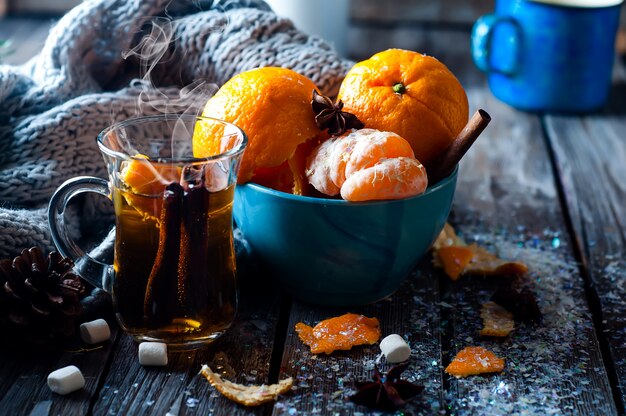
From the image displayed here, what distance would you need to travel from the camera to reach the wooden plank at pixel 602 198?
945mm

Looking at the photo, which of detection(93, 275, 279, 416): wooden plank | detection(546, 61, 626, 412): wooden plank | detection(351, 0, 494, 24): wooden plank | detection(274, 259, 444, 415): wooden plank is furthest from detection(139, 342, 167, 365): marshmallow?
detection(351, 0, 494, 24): wooden plank

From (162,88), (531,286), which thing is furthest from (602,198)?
(162,88)

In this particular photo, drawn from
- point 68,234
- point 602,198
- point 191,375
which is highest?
point 68,234

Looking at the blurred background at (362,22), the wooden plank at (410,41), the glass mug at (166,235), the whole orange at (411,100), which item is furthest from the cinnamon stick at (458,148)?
the wooden plank at (410,41)

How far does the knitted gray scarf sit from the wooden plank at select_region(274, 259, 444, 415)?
1.07 ft

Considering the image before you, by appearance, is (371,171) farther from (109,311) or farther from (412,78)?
(109,311)

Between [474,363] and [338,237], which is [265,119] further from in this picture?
Answer: [474,363]

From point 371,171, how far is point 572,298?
344mm

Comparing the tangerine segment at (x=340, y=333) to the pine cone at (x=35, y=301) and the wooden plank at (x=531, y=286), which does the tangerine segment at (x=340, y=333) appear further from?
the pine cone at (x=35, y=301)

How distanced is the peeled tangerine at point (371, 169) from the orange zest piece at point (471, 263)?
217 millimetres

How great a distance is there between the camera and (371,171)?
31.6 inches

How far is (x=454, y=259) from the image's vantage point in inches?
40.4

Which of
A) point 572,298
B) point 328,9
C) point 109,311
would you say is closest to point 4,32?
point 328,9

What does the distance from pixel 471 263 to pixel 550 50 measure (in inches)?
26.9
